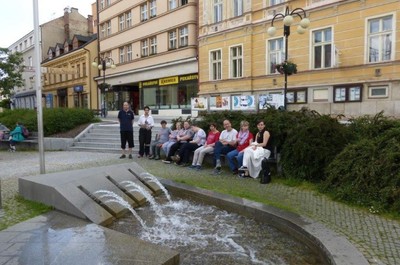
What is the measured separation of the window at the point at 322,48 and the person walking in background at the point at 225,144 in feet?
42.2

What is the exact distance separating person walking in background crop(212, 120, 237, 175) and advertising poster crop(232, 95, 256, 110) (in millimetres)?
11223

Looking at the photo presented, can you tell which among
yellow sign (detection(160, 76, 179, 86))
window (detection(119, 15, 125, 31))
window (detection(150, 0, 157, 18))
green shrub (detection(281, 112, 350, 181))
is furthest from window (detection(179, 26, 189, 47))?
green shrub (detection(281, 112, 350, 181))

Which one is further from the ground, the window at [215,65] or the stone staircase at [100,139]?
the window at [215,65]

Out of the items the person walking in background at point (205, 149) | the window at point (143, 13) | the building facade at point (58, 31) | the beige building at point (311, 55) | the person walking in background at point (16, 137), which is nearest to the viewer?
the person walking in background at point (205, 149)

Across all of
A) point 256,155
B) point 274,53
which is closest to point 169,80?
point 274,53

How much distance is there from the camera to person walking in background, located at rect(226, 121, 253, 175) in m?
8.80

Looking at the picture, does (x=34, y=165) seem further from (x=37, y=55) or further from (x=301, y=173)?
(x=301, y=173)

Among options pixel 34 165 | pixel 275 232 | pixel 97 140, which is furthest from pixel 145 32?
pixel 275 232

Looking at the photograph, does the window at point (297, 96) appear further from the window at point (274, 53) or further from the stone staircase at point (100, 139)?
the stone staircase at point (100, 139)

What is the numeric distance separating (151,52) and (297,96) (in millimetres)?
17135

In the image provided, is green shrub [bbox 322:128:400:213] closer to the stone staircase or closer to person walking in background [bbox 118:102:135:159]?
person walking in background [bbox 118:102:135:159]

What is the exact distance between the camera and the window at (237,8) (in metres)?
24.6

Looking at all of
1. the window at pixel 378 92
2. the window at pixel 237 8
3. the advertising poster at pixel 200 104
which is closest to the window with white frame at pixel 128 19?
the window at pixel 237 8

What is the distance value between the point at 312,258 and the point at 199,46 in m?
24.7
